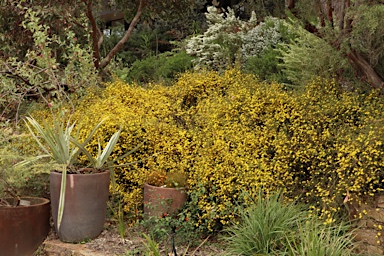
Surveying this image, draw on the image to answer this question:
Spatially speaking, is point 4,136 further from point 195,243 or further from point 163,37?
point 163,37

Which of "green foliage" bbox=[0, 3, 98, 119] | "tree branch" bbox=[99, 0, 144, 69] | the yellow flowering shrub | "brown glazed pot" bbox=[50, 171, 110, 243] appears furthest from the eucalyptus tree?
"tree branch" bbox=[99, 0, 144, 69]

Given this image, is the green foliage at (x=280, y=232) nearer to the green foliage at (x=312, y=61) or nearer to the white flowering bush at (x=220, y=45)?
the green foliage at (x=312, y=61)

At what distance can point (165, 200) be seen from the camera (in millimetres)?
4680

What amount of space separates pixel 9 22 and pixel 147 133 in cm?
334

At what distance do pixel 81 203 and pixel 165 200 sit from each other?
2.57 feet

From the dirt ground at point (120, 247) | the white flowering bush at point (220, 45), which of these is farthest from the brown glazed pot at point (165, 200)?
the white flowering bush at point (220, 45)

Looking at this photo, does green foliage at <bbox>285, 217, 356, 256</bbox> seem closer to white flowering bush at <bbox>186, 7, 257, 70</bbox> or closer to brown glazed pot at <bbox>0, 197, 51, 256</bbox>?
brown glazed pot at <bbox>0, 197, 51, 256</bbox>

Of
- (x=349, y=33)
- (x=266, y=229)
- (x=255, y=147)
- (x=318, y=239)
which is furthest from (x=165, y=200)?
(x=349, y=33)

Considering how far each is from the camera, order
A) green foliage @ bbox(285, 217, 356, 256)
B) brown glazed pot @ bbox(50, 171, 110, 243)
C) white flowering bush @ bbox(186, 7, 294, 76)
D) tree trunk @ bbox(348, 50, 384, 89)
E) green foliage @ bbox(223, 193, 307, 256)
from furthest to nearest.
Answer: white flowering bush @ bbox(186, 7, 294, 76) < tree trunk @ bbox(348, 50, 384, 89) < brown glazed pot @ bbox(50, 171, 110, 243) < green foliage @ bbox(223, 193, 307, 256) < green foliage @ bbox(285, 217, 356, 256)

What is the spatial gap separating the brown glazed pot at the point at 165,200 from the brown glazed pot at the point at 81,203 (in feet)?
1.55

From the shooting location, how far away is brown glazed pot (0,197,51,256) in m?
4.52

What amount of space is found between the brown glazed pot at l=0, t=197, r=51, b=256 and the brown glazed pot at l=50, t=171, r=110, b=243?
151 mm

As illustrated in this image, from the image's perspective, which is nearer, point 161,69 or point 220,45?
point 220,45

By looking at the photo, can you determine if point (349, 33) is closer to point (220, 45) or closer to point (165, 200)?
point (165, 200)
